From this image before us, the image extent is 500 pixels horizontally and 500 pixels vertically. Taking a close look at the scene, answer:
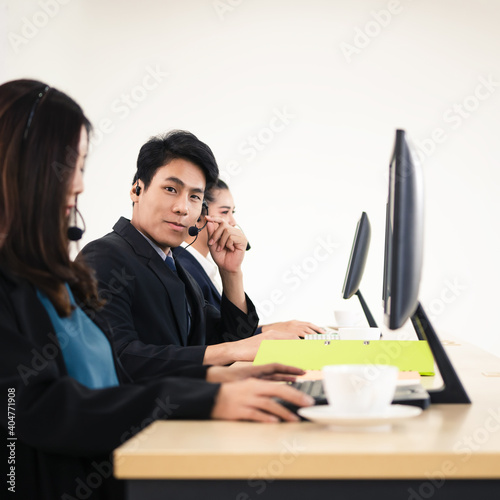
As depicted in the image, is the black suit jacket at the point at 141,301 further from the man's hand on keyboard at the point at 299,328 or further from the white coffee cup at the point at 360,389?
the white coffee cup at the point at 360,389

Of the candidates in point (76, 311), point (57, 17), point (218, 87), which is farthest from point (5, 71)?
point (76, 311)

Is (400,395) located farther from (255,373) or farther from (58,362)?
(58,362)

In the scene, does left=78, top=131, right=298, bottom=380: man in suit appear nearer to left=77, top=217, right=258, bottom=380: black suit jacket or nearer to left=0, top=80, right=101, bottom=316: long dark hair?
left=77, top=217, right=258, bottom=380: black suit jacket

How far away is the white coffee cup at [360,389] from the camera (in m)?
0.82

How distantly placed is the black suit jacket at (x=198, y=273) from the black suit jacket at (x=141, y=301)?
65 centimetres

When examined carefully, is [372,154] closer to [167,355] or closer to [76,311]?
[167,355]

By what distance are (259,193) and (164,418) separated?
13.2ft

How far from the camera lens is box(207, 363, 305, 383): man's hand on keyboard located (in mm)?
1141

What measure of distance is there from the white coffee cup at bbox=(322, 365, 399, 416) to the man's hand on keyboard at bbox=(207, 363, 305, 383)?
0.95ft

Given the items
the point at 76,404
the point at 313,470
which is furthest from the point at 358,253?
the point at 313,470

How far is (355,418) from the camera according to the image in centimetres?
79

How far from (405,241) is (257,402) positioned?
32 centimetres

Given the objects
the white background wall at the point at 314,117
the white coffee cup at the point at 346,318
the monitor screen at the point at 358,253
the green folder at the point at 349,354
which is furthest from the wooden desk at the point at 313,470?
the white background wall at the point at 314,117

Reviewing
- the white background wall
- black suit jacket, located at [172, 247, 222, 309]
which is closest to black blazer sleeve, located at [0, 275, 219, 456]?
black suit jacket, located at [172, 247, 222, 309]
